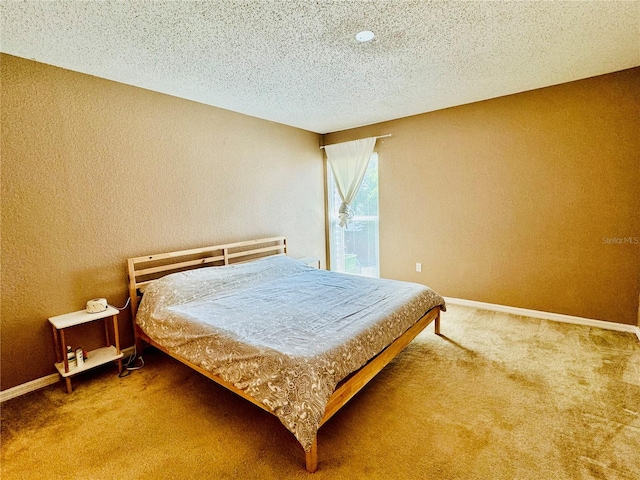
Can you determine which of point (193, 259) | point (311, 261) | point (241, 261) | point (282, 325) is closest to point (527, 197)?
Answer: point (311, 261)

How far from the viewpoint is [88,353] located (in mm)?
2584

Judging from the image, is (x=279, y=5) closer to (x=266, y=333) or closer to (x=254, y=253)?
(x=266, y=333)

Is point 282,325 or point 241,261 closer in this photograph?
point 282,325

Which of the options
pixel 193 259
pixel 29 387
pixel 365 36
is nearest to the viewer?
pixel 365 36

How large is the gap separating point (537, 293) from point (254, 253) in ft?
11.1

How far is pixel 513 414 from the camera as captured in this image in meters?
1.97

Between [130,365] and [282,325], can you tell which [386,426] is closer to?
[282,325]

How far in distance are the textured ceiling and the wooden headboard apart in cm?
161

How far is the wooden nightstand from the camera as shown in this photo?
2.28 meters

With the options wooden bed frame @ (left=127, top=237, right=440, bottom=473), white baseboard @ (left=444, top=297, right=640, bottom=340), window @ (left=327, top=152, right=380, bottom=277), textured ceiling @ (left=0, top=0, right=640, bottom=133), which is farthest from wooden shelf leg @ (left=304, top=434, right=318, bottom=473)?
window @ (left=327, top=152, right=380, bottom=277)

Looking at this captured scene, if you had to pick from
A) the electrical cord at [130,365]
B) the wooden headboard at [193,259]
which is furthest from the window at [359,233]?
the electrical cord at [130,365]

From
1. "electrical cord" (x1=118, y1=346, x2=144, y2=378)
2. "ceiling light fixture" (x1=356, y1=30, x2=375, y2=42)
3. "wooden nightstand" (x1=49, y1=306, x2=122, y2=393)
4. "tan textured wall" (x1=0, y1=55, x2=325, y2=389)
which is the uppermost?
"ceiling light fixture" (x1=356, y1=30, x2=375, y2=42)

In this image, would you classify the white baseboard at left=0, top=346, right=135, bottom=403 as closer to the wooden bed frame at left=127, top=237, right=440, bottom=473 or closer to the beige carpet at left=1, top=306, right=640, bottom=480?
the beige carpet at left=1, top=306, right=640, bottom=480

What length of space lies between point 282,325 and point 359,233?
3022 mm
